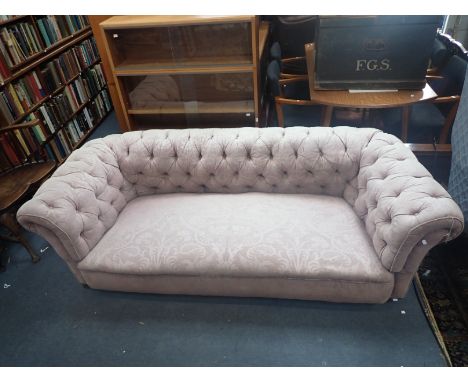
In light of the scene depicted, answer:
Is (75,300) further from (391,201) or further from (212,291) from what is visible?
(391,201)

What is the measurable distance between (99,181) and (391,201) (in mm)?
1398

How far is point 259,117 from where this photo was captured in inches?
102

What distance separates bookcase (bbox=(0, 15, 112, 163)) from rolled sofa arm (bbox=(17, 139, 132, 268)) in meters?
0.91

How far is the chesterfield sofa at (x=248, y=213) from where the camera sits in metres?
1.37

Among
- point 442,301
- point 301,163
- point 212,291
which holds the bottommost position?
point 442,301

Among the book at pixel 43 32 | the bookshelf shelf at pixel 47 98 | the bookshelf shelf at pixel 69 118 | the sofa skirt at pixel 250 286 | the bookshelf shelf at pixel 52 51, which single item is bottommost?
the sofa skirt at pixel 250 286

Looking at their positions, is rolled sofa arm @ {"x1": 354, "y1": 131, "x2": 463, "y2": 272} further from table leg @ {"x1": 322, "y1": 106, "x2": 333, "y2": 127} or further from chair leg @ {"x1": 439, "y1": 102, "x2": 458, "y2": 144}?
chair leg @ {"x1": 439, "y1": 102, "x2": 458, "y2": 144}

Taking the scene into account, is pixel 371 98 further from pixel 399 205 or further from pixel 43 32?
pixel 43 32

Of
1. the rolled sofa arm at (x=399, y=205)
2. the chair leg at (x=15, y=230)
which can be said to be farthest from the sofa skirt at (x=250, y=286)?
the chair leg at (x=15, y=230)

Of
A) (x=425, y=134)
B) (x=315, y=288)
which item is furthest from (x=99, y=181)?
(x=425, y=134)

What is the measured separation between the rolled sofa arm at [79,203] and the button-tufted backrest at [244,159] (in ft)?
0.29

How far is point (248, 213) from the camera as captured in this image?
5.42ft

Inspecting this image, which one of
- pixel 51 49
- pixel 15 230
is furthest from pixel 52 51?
pixel 15 230

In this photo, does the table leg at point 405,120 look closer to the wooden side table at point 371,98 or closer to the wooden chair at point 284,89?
the wooden side table at point 371,98
